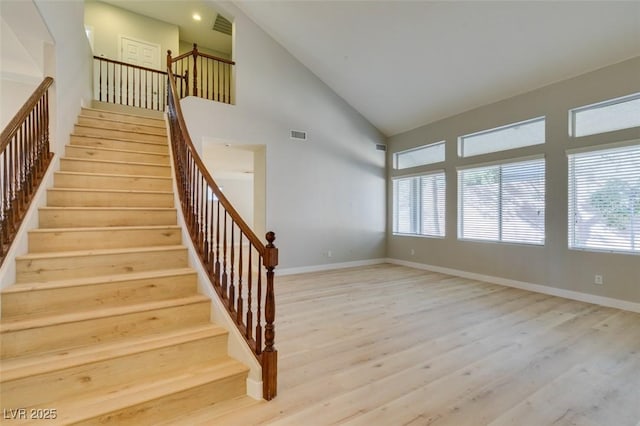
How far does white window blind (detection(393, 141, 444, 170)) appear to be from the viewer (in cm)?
629

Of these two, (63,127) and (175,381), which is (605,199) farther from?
(63,127)

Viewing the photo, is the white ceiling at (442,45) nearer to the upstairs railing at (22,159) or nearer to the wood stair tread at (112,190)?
the wood stair tread at (112,190)

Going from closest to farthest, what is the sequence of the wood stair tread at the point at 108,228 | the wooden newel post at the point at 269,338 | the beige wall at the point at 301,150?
the wooden newel post at the point at 269,338
the wood stair tread at the point at 108,228
the beige wall at the point at 301,150

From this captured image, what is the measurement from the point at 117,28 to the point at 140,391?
25.4 feet

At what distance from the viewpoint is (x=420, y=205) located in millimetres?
6684

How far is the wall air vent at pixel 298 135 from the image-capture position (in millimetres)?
6048

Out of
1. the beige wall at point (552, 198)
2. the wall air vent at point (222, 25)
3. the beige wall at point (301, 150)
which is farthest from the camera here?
the wall air vent at point (222, 25)

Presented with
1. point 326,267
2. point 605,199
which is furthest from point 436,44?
point 326,267

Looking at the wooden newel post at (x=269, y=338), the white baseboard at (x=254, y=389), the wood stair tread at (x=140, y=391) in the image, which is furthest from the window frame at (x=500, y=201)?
the wood stair tread at (x=140, y=391)

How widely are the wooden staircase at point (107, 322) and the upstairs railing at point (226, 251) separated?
0.18 m

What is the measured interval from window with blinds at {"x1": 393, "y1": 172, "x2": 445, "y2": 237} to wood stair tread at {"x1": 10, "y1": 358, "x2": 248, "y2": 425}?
5251 mm

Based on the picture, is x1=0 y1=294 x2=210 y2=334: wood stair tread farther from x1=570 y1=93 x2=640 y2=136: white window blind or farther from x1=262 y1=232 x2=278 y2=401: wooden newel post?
x1=570 y1=93 x2=640 y2=136: white window blind

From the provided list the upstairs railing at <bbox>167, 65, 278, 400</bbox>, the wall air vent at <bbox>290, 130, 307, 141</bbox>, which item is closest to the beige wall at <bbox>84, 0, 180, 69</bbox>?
the wall air vent at <bbox>290, 130, 307, 141</bbox>

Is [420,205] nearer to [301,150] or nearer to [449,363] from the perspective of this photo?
[301,150]
